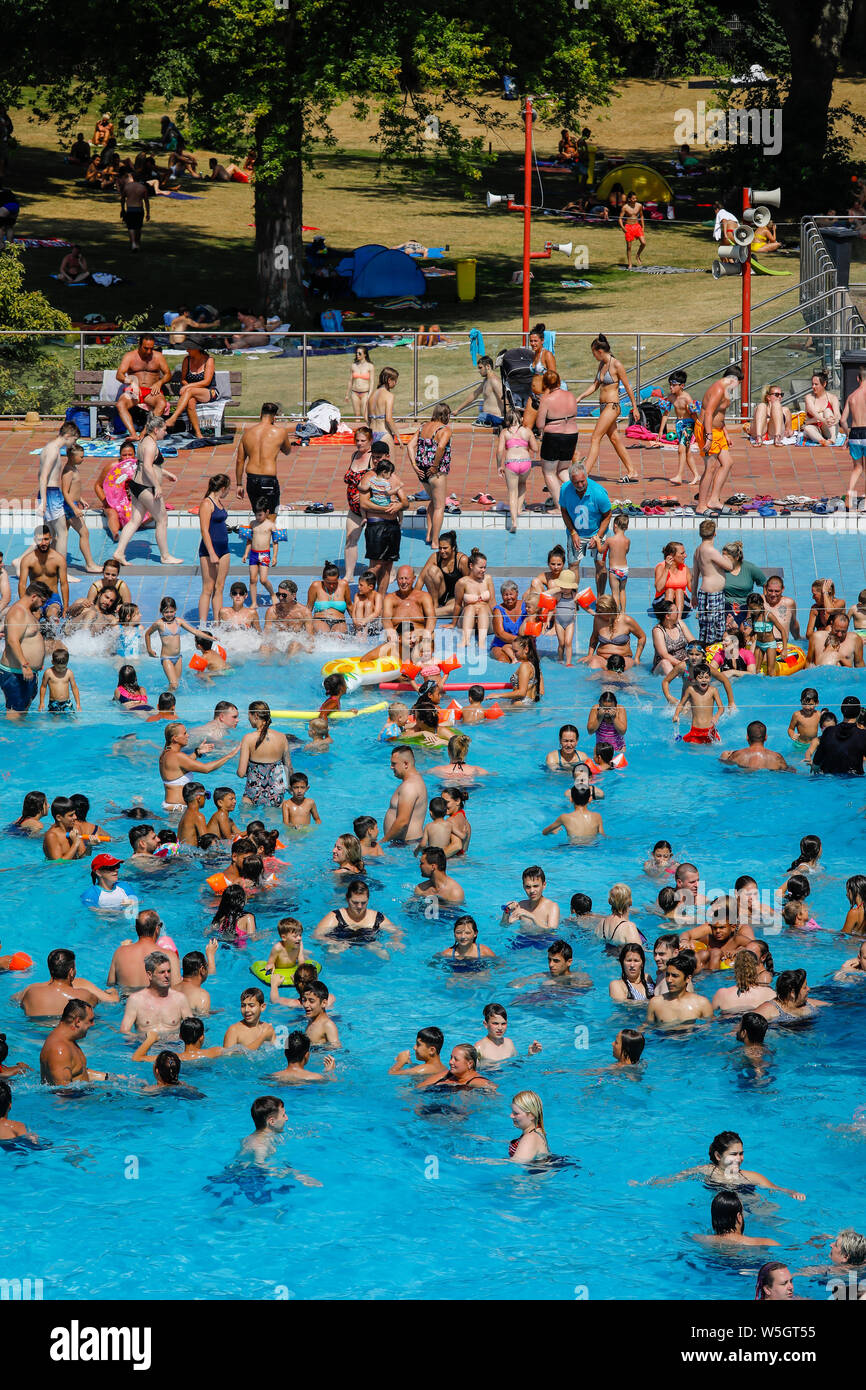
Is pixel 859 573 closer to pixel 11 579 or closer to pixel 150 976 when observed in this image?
pixel 11 579

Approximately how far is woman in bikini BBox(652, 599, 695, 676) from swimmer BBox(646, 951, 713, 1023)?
600 cm

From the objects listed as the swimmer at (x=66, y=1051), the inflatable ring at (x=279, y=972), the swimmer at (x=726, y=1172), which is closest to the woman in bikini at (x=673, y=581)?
the inflatable ring at (x=279, y=972)

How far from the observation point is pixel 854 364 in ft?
76.4

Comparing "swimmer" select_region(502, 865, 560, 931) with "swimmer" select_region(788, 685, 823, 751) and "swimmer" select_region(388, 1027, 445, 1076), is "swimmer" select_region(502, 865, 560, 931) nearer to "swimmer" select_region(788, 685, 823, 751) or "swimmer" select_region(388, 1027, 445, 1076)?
"swimmer" select_region(388, 1027, 445, 1076)

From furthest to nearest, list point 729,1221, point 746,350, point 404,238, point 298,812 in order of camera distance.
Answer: point 404,238 < point 746,350 < point 298,812 < point 729,1221

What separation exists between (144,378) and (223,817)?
31.9ft

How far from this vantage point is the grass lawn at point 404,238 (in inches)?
1125

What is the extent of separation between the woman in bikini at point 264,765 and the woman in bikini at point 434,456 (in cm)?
489

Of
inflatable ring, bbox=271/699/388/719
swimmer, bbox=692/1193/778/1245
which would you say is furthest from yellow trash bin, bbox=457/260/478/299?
swimmer, bbox=692/1193/778/1245

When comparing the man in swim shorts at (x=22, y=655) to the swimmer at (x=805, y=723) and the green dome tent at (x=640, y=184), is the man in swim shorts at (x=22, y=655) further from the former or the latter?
the green dome tent at (x=640, y=184)

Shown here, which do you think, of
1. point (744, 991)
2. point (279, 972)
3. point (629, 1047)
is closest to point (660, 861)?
point (744, 991)

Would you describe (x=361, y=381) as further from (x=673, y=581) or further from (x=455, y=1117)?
(x=455, y=1117)

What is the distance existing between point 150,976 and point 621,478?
11.8 metres

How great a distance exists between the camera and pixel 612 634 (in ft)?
62.1
